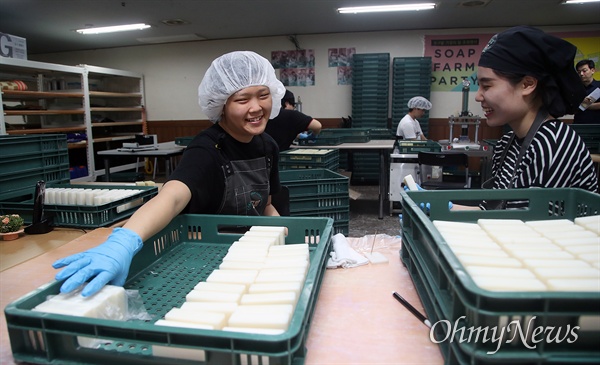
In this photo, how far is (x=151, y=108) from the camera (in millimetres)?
9281

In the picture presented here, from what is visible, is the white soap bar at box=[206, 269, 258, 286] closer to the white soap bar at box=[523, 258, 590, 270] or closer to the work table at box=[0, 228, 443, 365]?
Answer: the work table at box=[0, 228, 443, 365]

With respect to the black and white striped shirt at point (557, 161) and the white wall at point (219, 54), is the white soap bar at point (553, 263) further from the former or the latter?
the white wall at point (219, 54)

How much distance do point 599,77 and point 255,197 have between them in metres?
8.50

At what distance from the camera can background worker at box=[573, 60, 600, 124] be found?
5066 mm

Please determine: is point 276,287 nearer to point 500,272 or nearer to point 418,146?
point 500,272

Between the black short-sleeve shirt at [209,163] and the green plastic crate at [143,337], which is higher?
the black short-sleeve shirt at [209,163]

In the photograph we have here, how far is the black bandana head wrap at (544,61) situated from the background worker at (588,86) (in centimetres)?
402

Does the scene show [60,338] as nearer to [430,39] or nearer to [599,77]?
[430,39]

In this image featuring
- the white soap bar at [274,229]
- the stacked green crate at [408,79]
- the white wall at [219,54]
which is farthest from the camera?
the white wall at [219,54]

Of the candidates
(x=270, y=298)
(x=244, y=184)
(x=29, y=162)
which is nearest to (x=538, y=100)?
(x=244, y=184)

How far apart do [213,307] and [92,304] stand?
0.26 m

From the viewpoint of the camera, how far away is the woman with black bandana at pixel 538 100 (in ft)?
4.89

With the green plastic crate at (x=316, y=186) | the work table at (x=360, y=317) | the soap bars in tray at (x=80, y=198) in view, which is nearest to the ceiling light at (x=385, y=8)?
the green plastic crate at (x=316, y=186)

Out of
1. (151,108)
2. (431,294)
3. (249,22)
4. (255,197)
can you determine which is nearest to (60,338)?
(431,294)
